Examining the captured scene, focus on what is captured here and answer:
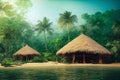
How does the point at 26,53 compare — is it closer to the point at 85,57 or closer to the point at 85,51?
the point at 85,57

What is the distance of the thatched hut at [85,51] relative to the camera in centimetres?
1706

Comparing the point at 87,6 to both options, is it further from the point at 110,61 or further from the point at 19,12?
the point at 110,61

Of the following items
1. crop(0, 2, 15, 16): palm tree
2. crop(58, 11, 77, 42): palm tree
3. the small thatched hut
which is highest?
crop(0, 2, 15, 16): palm tree

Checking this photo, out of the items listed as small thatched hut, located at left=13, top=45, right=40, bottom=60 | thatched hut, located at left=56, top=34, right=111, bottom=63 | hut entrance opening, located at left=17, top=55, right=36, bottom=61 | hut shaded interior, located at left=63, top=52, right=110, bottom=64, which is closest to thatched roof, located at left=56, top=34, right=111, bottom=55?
thatched hut, located at left=56, top=34, right=111, bottom=63

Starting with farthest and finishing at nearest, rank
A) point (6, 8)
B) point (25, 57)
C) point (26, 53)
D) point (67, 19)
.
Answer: point (6, 8) < point (67, 19) < point (25, 57) < point (26, 53)

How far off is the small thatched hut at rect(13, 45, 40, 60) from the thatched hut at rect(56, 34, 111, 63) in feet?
11.6

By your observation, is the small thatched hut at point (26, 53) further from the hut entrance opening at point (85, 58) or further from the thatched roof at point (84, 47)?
the thatched roof at point (84, 47)

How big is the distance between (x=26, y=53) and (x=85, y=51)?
527 centimetres

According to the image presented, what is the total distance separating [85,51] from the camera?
Result: 55.9 ft

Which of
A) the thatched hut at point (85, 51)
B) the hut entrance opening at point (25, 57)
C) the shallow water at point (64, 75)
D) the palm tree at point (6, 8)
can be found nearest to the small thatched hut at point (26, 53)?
the hut entrance opening at point (25, 57)

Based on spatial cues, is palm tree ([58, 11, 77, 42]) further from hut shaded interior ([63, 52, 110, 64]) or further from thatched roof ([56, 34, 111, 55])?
thatched roof ([56, 34, 111, 55])

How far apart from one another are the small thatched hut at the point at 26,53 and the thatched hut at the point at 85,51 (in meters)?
3.53

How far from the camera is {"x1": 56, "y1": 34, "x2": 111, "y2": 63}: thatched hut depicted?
56.0ft

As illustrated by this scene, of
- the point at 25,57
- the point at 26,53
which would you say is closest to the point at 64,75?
the point at 26,53
